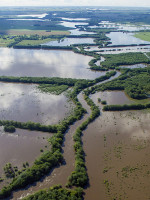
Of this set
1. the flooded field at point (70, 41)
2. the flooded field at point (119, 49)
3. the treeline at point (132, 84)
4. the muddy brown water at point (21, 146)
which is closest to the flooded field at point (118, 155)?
the muddy brown water at point (21, 146)

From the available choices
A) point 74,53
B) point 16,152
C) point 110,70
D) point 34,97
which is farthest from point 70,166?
point 74,53

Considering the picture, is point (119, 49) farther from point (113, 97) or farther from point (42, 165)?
point (42, 165)

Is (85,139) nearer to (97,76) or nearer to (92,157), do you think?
(92,157)

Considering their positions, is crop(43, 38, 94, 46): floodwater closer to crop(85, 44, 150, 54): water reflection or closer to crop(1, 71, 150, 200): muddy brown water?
crop(85, 44, 150, 54): water reflection

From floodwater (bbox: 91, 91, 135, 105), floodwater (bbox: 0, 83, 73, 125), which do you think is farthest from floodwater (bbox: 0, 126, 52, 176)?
floodwater (bbox: 91, 91, 135, 105)

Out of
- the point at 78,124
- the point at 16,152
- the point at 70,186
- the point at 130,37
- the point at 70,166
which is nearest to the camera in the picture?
the point at 70,186

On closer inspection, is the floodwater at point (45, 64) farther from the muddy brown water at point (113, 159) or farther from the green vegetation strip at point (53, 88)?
the muddy brown water at point (113, 159)
